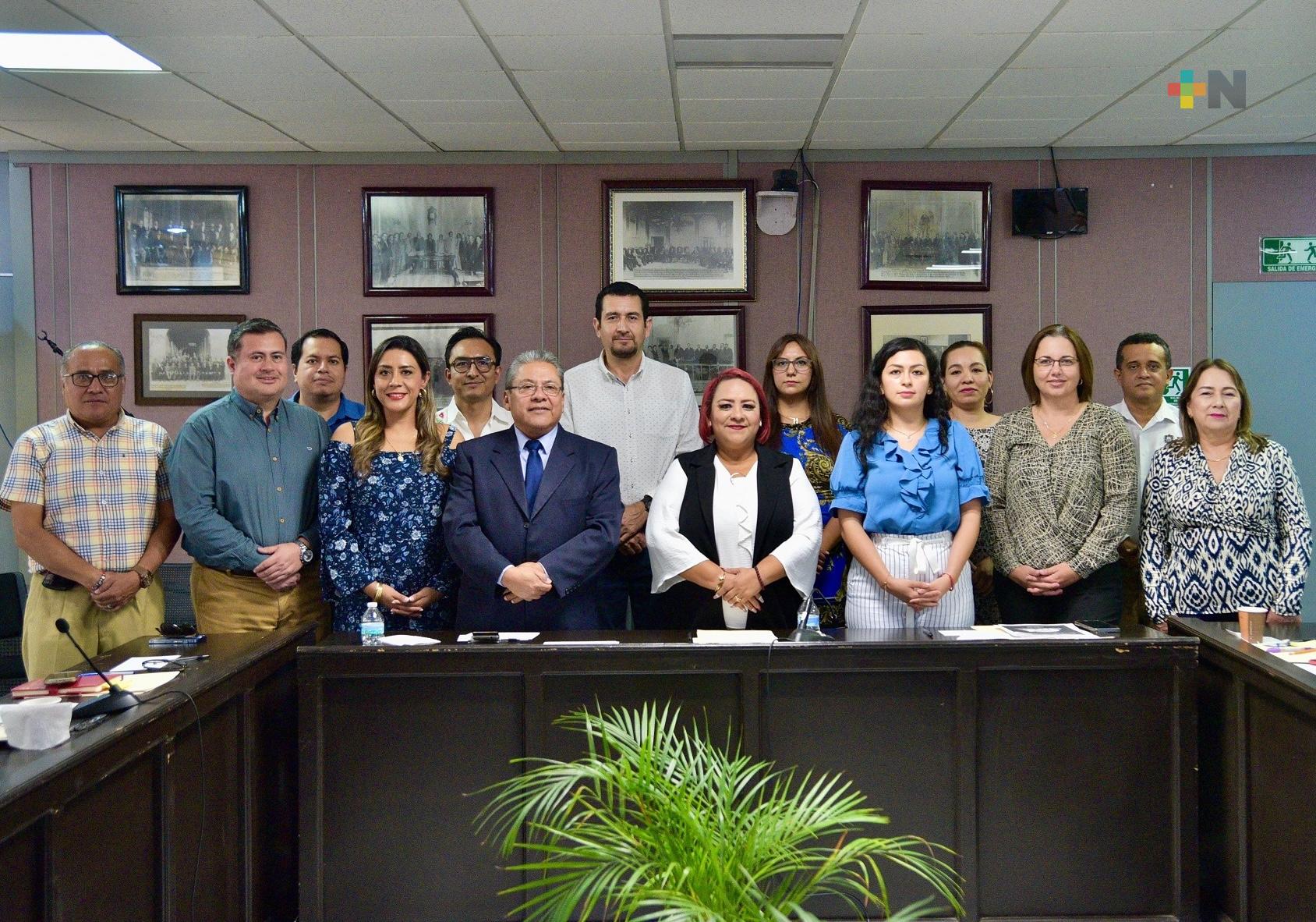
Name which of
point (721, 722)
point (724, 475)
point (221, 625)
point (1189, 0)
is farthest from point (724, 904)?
point (1189, 0)

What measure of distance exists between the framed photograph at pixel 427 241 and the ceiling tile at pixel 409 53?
4.86 feet

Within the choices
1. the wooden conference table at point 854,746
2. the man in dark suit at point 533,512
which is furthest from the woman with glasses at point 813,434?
the wooden conference table at point 854,746

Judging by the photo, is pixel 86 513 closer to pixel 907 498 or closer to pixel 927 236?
pixel 907 498

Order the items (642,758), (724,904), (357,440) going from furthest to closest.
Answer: (357,440), (642,758), (724,904)

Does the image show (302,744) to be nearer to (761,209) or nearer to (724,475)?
(724,475)

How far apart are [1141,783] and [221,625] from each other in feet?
9.62

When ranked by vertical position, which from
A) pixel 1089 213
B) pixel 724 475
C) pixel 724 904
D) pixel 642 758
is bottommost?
pixel 724 904

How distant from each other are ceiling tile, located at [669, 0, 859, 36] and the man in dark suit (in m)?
1.39

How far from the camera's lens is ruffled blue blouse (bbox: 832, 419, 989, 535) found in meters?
3.52

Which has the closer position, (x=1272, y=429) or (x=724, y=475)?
(x=724, y=475)

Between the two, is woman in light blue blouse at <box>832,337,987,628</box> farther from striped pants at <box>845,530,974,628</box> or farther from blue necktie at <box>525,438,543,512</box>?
blue necktie at <box>525,438,543,512</box>

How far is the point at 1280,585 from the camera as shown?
3564 millimetres

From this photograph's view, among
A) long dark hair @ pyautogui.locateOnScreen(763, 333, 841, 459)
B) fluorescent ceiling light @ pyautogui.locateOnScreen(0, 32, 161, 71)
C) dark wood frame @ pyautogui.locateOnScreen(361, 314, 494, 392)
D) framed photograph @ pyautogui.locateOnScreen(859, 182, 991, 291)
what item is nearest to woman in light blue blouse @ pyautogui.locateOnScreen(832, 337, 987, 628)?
long dark hair @ pyautogui.locateOnScreen(763, 333, 841, 459)

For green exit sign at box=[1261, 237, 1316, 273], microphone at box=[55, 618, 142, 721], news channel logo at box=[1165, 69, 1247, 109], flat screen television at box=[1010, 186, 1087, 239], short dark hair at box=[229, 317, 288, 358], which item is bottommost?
microphone at box=[55, 618, 142, 721]
